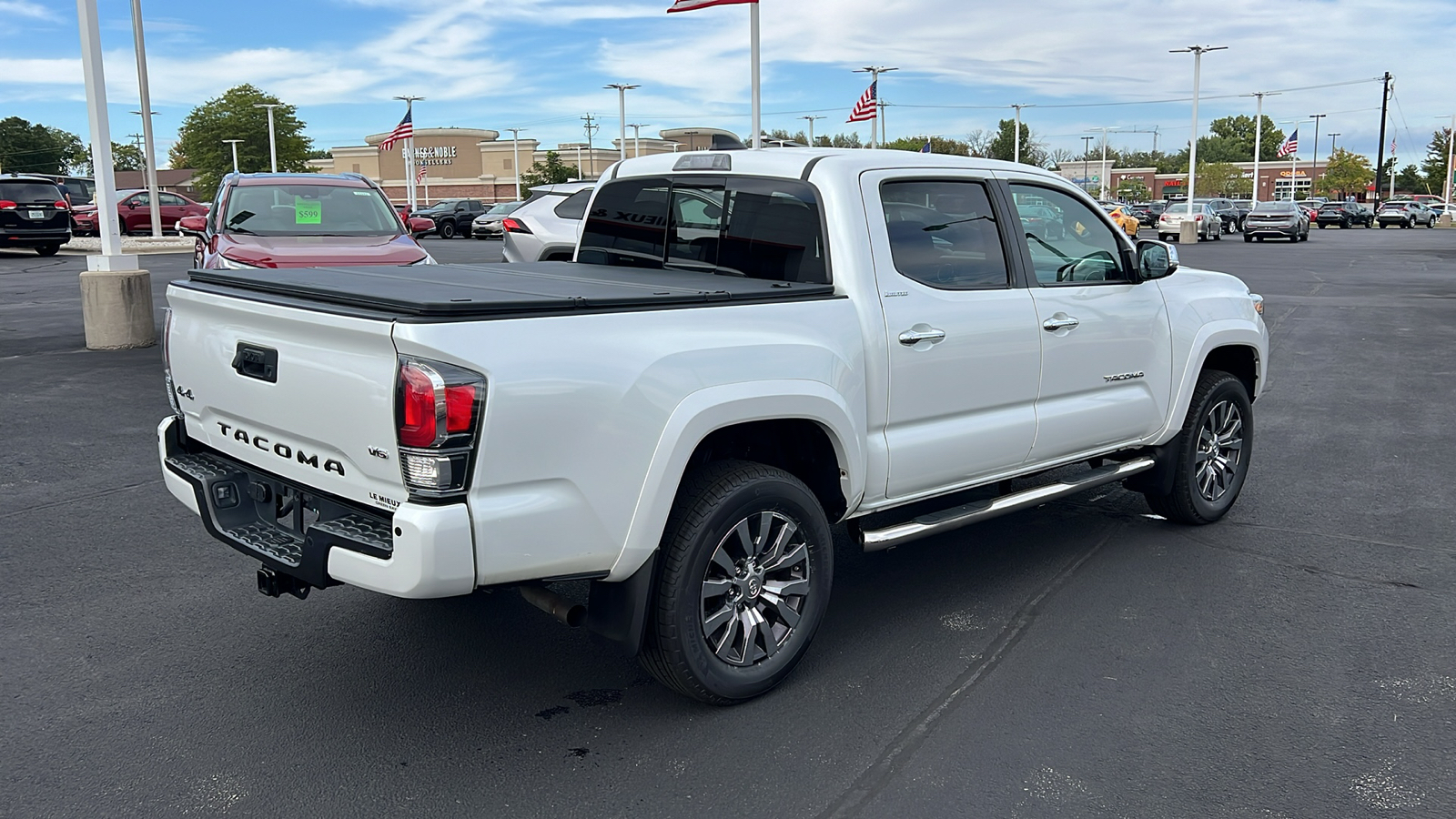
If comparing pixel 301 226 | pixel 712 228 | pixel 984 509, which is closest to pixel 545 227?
pixel 301 226

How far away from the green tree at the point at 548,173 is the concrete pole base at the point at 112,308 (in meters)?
79.7

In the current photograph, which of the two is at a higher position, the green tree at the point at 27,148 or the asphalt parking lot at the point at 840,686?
the green tree at the point at 27,148

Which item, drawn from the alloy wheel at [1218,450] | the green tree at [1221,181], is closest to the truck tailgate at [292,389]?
the alloy wheel at [1218,450]

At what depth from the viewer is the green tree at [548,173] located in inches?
3656

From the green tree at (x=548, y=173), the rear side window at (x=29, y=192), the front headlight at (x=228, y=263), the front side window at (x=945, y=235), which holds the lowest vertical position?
the front headlight at (x=228, y=263)

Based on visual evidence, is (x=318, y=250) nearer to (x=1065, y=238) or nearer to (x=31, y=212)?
(x=1065, y=238)

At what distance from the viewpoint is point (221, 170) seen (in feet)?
288

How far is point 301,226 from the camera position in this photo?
11.8 m

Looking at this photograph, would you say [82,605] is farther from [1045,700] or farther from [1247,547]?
[1247,547]

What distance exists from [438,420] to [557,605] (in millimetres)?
833

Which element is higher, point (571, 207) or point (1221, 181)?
point (1221, 181)

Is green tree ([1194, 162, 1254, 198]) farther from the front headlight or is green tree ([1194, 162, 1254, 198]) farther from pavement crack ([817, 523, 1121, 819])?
pavement crack ([817, 523, 1121, 819])

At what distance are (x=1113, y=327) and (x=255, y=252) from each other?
8032mm

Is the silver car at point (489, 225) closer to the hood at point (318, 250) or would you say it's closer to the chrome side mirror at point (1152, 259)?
the hood at point (318, 250)
